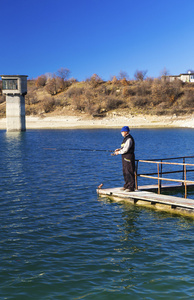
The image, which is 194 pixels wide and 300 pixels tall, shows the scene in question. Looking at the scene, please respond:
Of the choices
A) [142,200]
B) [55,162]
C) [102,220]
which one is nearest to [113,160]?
[55,162]

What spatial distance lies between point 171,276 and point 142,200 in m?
6.01

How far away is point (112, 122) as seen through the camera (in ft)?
301

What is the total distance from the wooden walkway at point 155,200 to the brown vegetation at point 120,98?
273ft

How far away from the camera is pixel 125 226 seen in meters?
11.0

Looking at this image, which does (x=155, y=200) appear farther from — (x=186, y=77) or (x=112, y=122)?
(x=186, y=77)

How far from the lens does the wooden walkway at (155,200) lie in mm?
12234

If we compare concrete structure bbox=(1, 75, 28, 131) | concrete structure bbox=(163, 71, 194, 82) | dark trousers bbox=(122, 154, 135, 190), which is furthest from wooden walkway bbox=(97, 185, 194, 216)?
concrete structure bbox=(163, 71, 194, 82)

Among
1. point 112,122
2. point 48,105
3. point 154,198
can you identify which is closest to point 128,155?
point 154,198

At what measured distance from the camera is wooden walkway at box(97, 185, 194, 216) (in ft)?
40.1

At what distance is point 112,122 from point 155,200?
79.3m

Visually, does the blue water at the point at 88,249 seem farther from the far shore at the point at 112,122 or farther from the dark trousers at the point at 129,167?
the far shore at the point at 112,122

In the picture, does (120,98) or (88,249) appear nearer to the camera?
(88,249)

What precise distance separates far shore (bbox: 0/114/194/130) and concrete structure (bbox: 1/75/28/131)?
73.9ft

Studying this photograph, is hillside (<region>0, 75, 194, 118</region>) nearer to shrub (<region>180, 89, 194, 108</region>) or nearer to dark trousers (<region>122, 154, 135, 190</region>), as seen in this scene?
shrub (<region>180, 89, 194, 108</region>)
